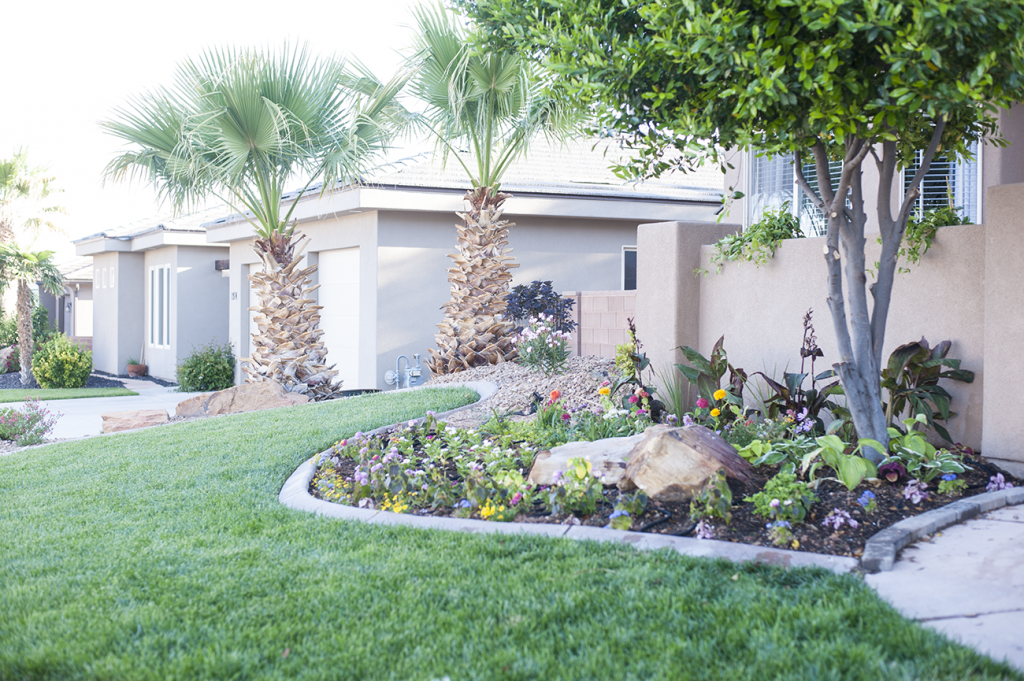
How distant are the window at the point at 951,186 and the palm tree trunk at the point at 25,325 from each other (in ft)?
70.3

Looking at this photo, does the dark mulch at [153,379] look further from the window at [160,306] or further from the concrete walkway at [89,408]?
the concrete walkway at [89,408]

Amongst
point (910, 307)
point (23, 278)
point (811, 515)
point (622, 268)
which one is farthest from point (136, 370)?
point (811, 515)

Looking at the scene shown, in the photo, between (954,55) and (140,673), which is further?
(954,55)

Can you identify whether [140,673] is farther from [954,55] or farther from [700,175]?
[700,175]

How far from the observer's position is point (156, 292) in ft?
73.9

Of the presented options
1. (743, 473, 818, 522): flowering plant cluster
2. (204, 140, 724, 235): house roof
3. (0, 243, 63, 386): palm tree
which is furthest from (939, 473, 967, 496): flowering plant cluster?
(0, 243, 63, 386): palm tree

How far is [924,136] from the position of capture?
5602 mm

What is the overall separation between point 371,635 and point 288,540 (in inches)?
58.9

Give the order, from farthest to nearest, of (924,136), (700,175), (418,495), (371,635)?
(700,175) → (924,136) → (418,495) → (371,635)

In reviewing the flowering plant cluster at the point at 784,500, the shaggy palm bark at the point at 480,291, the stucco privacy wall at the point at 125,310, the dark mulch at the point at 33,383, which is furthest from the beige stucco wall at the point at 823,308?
the stucco privacy wall at the point at 125,310

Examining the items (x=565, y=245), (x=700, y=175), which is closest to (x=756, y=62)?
(x=565, y=245)

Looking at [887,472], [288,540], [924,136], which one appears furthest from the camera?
[924,136]

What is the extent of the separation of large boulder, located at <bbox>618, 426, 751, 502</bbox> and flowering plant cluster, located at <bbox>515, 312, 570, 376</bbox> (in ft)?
15.6

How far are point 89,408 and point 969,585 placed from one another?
1361 centimetres
